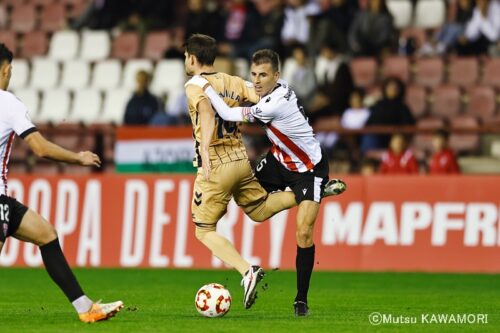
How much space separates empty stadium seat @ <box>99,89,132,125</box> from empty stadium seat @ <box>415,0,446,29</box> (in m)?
5.28

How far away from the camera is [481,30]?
20891mm

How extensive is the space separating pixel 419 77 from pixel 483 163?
8.67 ft

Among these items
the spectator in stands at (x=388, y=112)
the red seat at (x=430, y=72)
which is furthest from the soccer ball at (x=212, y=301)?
the red seat at (x=430, y=72)

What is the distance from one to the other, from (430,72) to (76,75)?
683 centimetres

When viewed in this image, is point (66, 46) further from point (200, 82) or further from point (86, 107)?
point (200, 82)

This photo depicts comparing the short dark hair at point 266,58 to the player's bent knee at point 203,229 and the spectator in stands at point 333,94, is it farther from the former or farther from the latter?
the spectator in stands at point 333,94

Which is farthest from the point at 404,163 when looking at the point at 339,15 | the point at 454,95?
the point at 339,15

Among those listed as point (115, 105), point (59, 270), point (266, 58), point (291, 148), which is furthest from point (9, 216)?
point (115, 105)

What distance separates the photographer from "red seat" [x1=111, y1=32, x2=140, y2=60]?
24016mm

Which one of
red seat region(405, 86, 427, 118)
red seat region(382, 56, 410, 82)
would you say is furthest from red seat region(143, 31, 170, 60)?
red seat region(405, 86, 427, 118)

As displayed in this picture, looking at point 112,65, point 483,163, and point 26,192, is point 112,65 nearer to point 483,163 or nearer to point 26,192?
point 26,192

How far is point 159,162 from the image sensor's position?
19.1m

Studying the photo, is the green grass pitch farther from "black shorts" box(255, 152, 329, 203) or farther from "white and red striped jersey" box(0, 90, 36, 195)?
"white and red striped jersey" box(0, 90, 36, 195)

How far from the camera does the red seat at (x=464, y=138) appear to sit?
64.0 ft
